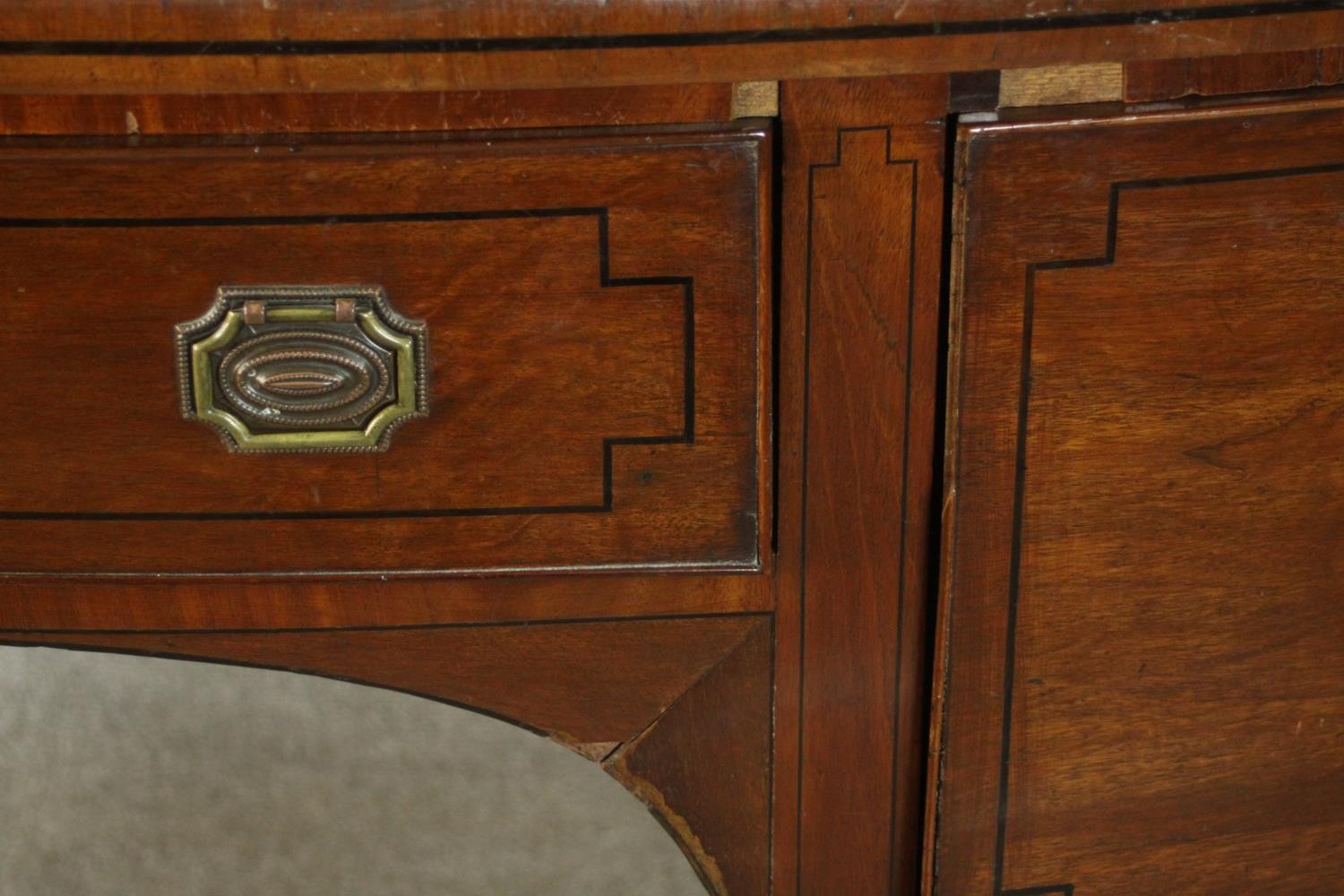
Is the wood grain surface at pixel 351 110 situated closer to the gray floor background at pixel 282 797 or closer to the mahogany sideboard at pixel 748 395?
the mahogany sideboard at pixel 748 395

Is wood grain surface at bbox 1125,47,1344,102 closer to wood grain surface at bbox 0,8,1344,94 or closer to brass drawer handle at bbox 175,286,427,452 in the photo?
wood grain surface at bbox 0,8,1344,94

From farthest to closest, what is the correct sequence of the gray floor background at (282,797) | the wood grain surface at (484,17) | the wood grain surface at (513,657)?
the gray floor background at (282,797) < the wood grain surface at (513,657) < the wood grain surface at (484,17)

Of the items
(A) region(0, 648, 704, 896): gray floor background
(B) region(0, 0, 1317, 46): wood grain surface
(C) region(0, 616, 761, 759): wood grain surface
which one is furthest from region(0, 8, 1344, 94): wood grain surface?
(A) region(0, 648, 704, 896): gray floor background

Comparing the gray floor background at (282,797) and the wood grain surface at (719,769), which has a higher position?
the wood grain surface at (719,769)

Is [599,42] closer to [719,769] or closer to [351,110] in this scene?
[351,110]

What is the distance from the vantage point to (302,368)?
560mm

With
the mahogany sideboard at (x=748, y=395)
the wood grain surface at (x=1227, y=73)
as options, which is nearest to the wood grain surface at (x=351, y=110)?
the mahogany sideboard at (x=748, y=395)

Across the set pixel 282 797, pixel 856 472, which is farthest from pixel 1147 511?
pixel 282 797

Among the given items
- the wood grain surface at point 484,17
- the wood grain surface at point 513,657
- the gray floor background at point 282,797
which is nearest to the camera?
the wood grain surface at point 484,17

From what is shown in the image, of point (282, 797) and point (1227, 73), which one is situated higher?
point (1227, 73)

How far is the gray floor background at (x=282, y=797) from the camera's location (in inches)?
44.4

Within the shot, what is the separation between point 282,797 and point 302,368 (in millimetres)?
688

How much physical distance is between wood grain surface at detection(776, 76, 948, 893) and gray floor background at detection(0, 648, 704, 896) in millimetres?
512

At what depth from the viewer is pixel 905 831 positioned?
650 mm
